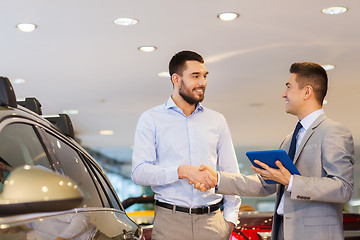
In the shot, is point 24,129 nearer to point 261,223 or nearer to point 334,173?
point 334,173

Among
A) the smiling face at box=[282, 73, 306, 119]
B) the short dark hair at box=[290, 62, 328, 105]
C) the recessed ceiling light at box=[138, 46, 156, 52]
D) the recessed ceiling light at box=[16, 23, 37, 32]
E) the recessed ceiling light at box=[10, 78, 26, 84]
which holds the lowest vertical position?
the smiling face at box=[282, 73, 306, 119]

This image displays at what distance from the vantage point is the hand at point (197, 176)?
3133mm

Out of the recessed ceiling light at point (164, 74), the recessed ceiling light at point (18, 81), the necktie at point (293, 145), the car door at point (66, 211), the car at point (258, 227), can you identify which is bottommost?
the car at point (258, 227)

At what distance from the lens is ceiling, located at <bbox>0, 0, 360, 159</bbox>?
5613mm

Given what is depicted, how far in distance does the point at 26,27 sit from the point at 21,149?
14.6 feet

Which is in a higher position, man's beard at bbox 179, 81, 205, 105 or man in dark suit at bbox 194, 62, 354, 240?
man's beard at bbox 179, 81, 205, 105

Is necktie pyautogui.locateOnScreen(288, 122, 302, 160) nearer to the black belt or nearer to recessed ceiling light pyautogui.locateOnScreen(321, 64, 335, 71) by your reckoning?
the black belt

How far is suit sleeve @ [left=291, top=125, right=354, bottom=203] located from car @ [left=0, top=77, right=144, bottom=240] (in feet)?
2.75

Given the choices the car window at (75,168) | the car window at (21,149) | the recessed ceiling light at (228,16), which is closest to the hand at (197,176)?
the car window at (75,168)

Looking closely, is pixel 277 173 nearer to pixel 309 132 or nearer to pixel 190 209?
pixel 309 132

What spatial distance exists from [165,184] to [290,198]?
76 cm

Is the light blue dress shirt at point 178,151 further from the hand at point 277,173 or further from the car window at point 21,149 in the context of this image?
the car window at point 21,149

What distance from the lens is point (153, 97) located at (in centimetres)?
1009

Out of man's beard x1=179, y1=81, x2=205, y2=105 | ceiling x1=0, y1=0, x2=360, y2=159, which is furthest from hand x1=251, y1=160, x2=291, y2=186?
ceiling x1=0, y1=0, x2=360, y2=159
